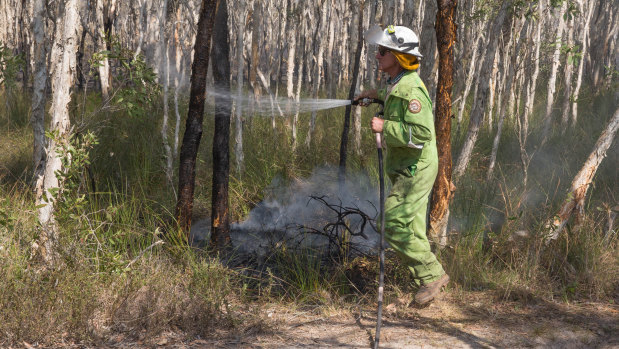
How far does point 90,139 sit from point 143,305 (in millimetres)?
1260

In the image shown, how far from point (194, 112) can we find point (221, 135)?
1.46 ft

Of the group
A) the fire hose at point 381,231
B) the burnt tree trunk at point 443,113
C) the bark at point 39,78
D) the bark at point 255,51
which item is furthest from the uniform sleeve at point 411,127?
the bark at point 255,51

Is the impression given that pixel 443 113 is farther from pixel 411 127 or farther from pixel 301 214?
pixel 301 214

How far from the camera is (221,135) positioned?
15.4ft

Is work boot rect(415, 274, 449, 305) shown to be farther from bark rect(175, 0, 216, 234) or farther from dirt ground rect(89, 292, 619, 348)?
bark rect(175, 0, 216, 234)

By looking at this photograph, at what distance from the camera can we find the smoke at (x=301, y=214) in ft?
17.1

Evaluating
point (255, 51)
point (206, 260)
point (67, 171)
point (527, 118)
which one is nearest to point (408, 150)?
point (206, 260)

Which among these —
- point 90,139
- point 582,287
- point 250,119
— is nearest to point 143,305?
point 90,139

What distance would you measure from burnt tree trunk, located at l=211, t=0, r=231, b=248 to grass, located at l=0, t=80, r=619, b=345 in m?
0.36

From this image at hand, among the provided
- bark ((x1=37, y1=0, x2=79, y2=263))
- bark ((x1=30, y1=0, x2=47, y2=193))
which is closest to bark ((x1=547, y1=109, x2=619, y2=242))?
bark ((x1=37, y1=0, x2=79, y2=263))

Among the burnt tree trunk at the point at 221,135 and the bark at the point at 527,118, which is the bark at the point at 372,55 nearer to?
the bark at the point at 527,118

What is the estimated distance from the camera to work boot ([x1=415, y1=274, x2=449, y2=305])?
373 cm

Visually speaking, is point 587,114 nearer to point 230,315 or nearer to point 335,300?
point 335,300

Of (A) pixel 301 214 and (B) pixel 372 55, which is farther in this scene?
(B) pixel 372 55
